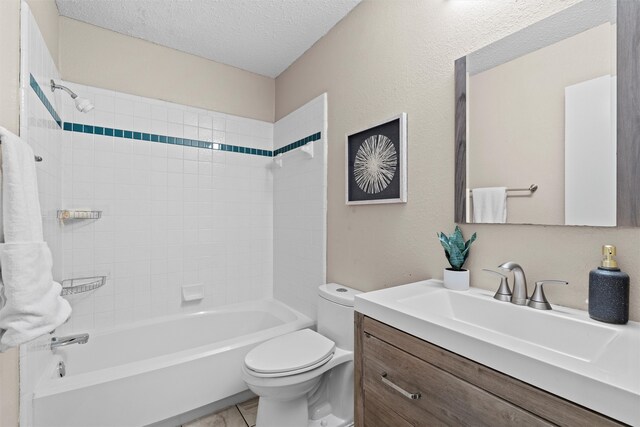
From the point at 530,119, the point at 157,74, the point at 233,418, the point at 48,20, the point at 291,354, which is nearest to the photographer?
the point at 530,119

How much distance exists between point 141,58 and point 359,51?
161 cm

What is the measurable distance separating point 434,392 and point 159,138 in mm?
2350

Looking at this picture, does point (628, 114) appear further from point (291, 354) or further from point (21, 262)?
point (21, 262)

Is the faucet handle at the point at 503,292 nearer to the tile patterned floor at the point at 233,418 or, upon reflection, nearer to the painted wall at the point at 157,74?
the tile patterned floor at the point at 233,418

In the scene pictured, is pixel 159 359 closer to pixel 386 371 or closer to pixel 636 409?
pixel 386 371

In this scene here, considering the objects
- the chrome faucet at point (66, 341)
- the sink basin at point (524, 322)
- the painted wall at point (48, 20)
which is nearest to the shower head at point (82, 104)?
the painted wall at point (48, 20)

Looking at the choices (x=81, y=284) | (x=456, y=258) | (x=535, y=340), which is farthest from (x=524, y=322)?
(x=81, y=284)

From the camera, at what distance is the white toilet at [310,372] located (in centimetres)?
139

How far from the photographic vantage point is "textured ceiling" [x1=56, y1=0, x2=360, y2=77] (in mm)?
1771

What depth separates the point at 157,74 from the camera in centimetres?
221

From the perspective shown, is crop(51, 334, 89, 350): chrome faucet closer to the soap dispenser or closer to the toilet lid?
the toilet lid

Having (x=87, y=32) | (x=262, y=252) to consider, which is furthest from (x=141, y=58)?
(x=262, y=252)

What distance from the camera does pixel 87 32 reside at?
1.95 meters

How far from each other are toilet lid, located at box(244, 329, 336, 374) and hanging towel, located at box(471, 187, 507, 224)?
1.00m
